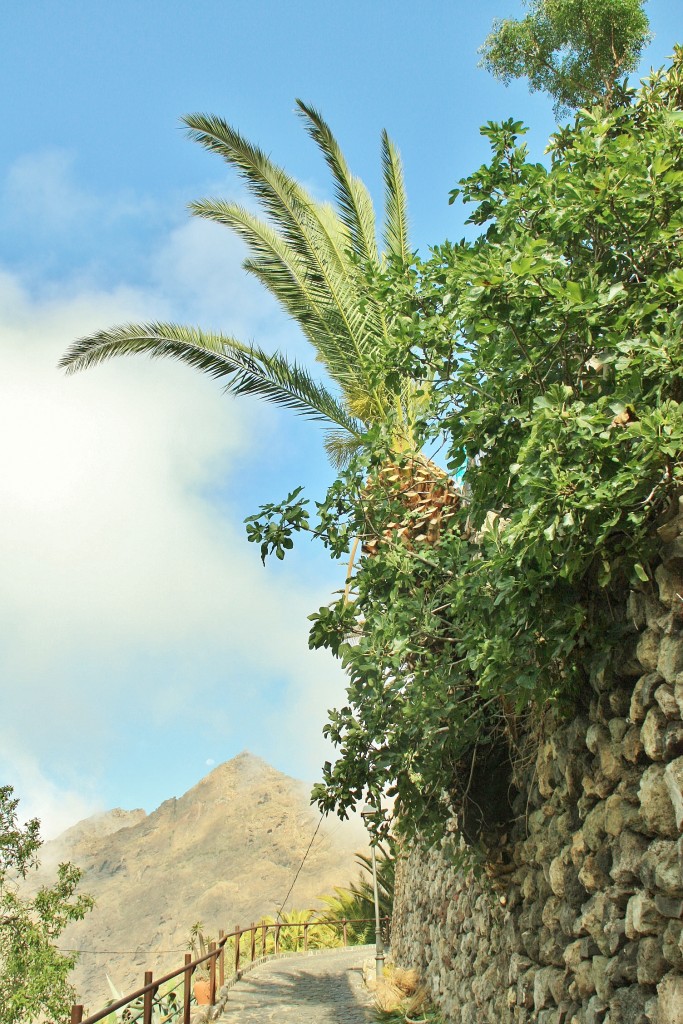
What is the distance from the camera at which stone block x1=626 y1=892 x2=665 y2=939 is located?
3521 millimetres

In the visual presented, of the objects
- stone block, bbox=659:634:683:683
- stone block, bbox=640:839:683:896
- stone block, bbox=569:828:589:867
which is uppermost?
stone block, bbox=659:634:683:683

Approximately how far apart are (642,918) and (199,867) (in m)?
54.2

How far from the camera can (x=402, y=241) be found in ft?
29.6

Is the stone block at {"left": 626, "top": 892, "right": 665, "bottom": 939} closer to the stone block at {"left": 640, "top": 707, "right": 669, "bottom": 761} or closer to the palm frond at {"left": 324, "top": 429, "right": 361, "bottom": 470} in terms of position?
the stone block at {"left": 640, "top": 707, "right": 669, "bottom": 761}

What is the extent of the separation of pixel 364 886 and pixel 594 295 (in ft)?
67.1

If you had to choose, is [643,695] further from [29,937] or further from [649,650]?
[29,937]

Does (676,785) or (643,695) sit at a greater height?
(643,695)

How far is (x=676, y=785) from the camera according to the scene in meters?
3.37

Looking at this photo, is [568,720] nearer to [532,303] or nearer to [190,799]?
[532,303]

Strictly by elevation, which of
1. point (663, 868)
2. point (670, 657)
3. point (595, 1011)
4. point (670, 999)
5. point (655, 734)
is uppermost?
point (670, 657)

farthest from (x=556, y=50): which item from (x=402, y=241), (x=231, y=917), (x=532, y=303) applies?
(x=231, y=917)

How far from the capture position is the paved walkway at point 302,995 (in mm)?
9312

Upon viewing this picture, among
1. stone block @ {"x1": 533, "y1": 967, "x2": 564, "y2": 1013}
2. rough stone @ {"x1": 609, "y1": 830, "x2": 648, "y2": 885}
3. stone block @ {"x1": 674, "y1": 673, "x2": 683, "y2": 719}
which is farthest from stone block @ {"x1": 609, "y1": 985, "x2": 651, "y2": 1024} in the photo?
stone block @ {"x1": 674, "y1": 673, "x2": 683, "y2": 719}

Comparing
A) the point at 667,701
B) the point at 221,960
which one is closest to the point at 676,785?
the point at 667,701
